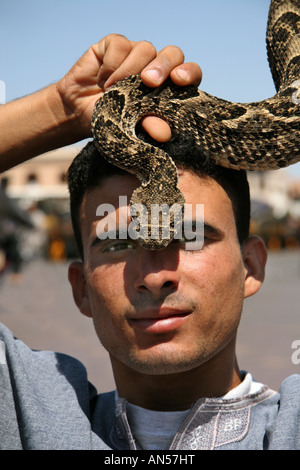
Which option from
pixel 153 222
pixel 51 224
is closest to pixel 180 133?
pixel 153 222

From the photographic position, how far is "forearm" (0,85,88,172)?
3.75 metres

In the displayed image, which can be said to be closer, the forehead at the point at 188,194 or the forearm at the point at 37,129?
the forehead at the point at 188,194

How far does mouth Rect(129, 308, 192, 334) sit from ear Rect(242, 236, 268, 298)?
2.34 ft

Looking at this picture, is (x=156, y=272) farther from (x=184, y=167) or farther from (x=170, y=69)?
(x=170, y=69)

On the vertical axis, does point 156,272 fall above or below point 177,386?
above

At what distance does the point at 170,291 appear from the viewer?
10.2ft

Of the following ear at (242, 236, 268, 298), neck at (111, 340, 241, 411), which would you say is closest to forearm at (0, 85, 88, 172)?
ear at (242, 236, 268, 298)

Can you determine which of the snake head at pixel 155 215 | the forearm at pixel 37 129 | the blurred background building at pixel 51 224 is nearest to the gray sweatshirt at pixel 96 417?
the snake head at pixel 155 215

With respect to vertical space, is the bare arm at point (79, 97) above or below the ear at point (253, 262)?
above

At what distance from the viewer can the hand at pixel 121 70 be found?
3.38 metres

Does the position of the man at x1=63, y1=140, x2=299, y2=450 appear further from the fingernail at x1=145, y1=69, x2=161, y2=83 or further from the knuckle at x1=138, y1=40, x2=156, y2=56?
the knuckle at x1=138, y1=40, x2=156, y2=56

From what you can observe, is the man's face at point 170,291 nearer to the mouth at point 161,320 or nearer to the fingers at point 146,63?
the mouth at point 161,320

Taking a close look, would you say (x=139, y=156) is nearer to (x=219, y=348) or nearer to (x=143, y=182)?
(x=143, y=182)

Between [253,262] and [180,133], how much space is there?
963 millimetres
